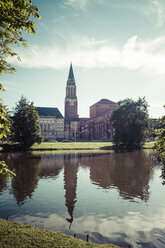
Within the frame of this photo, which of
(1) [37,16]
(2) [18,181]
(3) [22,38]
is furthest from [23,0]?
(2) [18,181]

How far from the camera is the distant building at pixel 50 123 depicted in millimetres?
120188

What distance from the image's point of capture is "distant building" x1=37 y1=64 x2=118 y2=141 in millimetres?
107456

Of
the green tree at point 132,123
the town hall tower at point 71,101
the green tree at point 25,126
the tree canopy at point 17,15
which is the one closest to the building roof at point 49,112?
the town hall tower at point 71,101

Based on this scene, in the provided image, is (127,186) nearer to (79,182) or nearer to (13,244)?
(79,182)

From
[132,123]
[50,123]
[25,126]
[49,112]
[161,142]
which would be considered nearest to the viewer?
[161,142]

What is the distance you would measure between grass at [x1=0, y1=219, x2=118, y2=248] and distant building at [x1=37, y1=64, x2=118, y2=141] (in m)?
90.3

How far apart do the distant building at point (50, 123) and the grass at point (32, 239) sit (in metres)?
117

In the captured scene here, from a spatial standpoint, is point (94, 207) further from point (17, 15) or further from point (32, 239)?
point (17, 15)

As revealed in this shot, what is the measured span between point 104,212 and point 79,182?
18.9 feet

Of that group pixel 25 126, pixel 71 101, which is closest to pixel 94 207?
pixel 25 126

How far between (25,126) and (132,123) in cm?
2848

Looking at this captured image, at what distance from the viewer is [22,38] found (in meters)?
8.05

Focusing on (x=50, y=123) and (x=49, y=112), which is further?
(x=49, y=112)

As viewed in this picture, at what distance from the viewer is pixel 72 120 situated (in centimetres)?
13038
